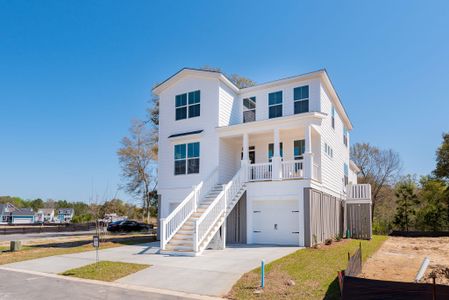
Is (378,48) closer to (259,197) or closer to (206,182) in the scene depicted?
(259,197)

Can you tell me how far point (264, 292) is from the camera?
8320 mm

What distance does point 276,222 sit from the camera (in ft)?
59.0

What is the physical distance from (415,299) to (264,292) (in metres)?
3.71

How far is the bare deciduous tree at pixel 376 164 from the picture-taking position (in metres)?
50.2

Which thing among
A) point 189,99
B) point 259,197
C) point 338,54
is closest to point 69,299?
point 259,197

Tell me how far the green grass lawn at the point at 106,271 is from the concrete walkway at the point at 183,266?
39 centimetres

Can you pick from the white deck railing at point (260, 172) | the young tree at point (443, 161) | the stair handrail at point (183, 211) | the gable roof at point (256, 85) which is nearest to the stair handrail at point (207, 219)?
the stair handrail at point (183, 211)

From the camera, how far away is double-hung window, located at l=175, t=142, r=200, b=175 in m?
20.5

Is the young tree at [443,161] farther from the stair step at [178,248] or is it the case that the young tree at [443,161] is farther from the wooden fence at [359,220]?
the stair step at [178,248]

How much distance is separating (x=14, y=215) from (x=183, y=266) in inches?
3329

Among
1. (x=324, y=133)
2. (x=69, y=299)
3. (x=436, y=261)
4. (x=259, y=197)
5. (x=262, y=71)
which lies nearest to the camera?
(x=69, y=299)

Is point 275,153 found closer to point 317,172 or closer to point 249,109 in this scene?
point 317,172

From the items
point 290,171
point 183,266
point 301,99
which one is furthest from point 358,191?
point 183,266

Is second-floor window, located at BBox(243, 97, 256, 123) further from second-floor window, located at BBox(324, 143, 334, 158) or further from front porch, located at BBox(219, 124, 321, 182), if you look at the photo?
second-floor window, located at BBox(324, 143, 334, 158)
